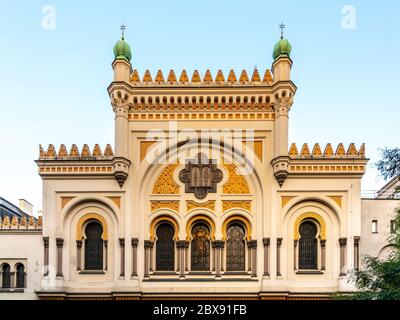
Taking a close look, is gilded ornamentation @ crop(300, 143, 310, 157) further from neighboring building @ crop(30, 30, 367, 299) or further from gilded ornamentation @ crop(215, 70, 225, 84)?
gilded ornamentation @ crop(215, 70, 225, 84)

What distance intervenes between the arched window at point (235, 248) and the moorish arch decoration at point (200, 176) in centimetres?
207

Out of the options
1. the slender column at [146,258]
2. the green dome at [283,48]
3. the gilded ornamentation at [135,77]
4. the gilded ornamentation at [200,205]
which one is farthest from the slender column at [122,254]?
the green dome at [283,48]

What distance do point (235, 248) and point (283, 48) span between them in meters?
9.84

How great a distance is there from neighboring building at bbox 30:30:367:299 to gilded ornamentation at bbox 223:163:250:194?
0.16ft

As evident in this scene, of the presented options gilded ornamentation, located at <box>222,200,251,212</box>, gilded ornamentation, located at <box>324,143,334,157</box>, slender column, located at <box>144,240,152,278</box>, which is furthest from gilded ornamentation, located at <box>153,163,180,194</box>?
A: gilded ornamentation, located at <box>324,143,334,157</box>

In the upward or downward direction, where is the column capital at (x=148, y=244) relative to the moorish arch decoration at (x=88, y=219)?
downward

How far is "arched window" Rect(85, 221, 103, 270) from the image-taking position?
2420 cm

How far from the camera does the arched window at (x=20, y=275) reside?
79.9ft

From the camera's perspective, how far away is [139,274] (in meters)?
23.8

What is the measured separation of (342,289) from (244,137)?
26.8 ft

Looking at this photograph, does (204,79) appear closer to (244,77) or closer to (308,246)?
(244,77)

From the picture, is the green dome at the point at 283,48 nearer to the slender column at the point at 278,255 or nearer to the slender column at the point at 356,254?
the slender column at the point at 278,255

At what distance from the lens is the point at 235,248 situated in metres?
24.3
